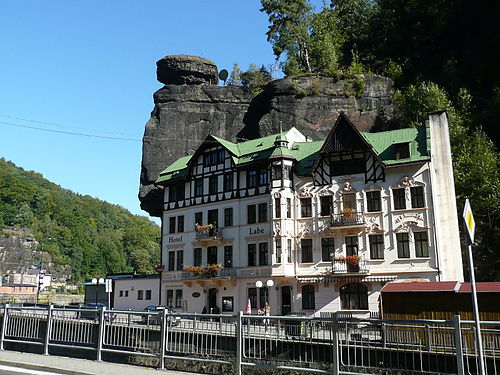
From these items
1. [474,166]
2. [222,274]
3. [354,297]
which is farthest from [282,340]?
[474,166]

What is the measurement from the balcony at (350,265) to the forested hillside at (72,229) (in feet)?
320

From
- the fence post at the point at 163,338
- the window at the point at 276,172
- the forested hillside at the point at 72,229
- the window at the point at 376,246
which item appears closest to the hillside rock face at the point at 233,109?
the window at the point at 276,172

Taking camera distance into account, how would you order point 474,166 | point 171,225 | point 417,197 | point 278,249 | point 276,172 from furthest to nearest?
point 171,225 < point 474,166 < point 276,172 < point 278,249 < point 417,197

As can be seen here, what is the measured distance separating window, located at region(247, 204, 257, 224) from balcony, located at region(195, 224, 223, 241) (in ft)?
9.39

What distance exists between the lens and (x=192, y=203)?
45.2 m

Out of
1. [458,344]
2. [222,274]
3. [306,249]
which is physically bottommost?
[458,344]

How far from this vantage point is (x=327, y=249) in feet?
123

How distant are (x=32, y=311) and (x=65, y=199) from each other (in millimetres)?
162937

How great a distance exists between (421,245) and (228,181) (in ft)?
56.1

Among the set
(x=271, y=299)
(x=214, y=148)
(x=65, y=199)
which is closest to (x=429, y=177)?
(x=271, y=299)

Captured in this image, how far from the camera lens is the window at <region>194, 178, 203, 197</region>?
148ft

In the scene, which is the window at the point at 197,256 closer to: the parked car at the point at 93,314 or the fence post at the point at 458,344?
the parked car at the point at 93,314

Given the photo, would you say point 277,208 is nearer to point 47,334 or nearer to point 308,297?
point 308,297

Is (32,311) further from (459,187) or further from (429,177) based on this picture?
(459,187)
